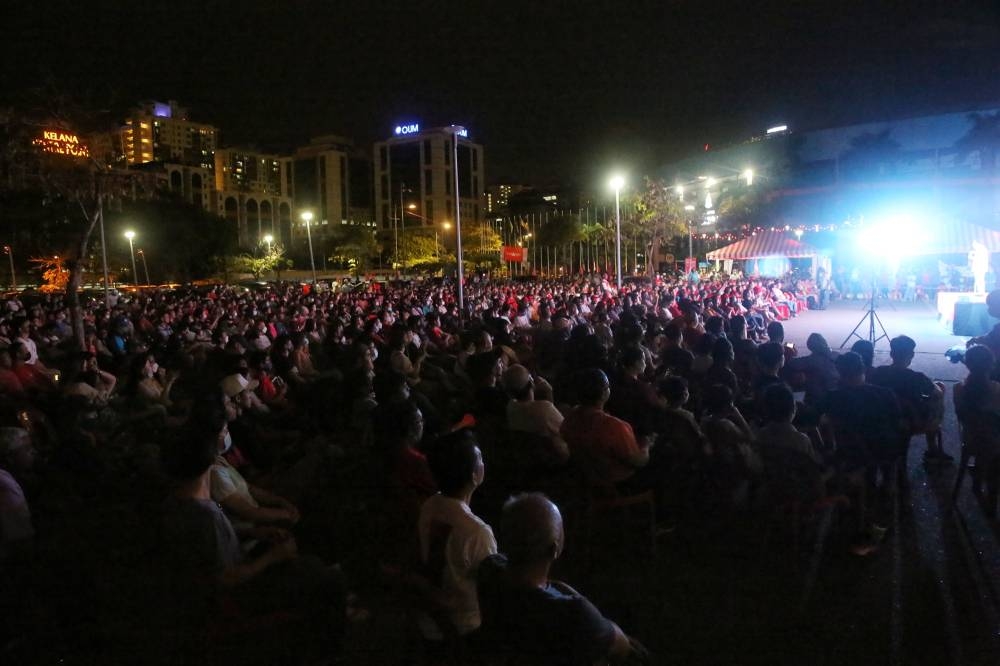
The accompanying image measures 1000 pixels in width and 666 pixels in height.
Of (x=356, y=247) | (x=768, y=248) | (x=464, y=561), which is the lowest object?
(x=464, y=561)

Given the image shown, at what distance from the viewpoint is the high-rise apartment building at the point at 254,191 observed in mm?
141625

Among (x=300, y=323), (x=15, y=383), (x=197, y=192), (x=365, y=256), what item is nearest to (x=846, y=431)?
(x=15, y=383)

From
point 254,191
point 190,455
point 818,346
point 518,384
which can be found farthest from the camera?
point 254,191

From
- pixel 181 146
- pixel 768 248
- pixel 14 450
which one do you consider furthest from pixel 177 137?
pixel 14 450

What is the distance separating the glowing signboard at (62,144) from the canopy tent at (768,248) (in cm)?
1791

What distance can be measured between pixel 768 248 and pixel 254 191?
5466 inches

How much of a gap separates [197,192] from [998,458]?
142651mm

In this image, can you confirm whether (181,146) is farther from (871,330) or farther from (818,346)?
(818,346)

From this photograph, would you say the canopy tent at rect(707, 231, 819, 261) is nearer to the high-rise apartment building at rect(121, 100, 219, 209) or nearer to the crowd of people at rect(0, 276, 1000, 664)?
the crowd of people at rect(0, 276, 1000, 664)

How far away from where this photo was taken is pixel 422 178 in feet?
425

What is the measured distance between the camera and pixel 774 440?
4.50 metres

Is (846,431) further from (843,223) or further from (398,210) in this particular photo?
(398,210)

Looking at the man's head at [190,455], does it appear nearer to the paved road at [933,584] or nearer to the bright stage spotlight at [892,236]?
the paved road at [933,584]

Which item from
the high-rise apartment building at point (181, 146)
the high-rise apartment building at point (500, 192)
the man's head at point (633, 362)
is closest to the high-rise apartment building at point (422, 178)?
the high-rise apartment building at point (500, 192)
